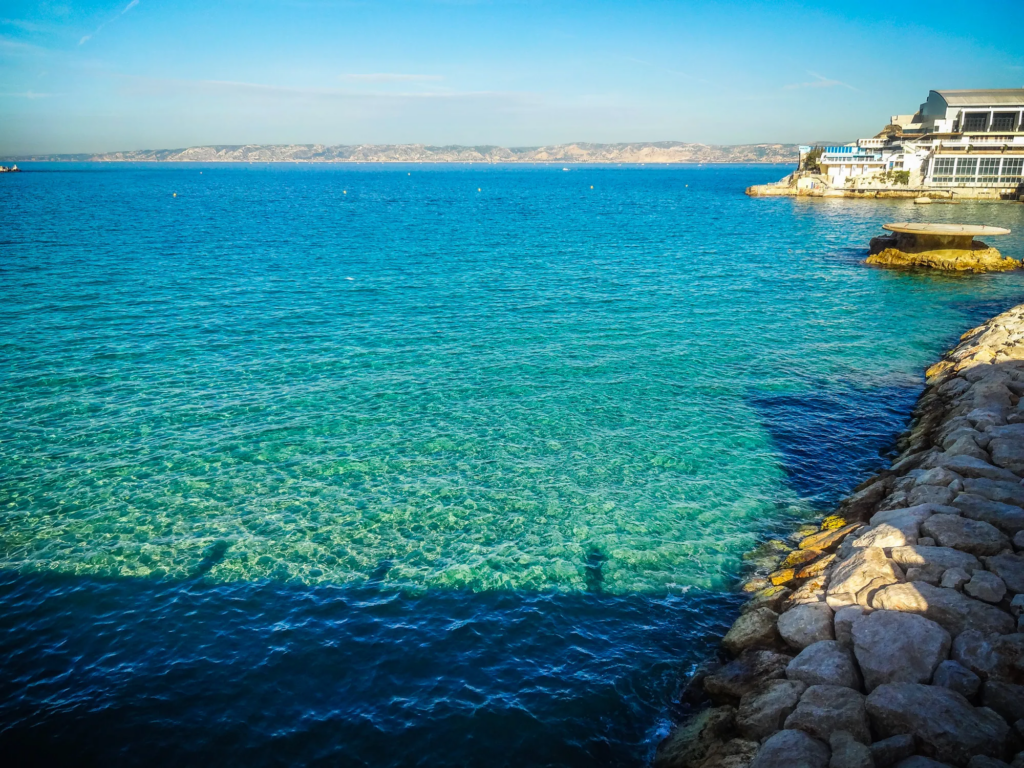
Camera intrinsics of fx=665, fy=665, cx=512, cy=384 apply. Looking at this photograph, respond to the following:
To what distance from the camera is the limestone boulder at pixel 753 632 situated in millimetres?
13656

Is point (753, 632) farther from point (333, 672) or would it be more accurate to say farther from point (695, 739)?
point (333, 672)

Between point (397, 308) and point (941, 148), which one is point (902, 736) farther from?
point (941, 148)

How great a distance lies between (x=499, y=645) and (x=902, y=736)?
7.83m

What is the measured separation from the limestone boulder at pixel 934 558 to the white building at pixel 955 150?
123559 millimetres

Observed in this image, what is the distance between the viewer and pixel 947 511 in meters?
15.4

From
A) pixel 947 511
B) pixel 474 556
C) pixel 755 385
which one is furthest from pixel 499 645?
pixel 755 385

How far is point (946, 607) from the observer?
12.2 m

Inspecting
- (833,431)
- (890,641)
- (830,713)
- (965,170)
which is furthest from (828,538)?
(965,170)

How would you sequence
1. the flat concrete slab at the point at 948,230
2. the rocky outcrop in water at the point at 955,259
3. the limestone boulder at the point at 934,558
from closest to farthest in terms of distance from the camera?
the limestone boulder at the point at 934,558 → the rocky outcrop in water at the point at 955,259 → the flat concrete slab at the point at 948,230

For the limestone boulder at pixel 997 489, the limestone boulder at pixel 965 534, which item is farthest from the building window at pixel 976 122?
the limestone boulder at pixel 965 534

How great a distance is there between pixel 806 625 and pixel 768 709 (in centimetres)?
245

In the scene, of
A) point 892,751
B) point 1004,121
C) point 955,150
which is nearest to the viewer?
point 892,751

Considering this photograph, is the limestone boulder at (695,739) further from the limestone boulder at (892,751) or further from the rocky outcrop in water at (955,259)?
the rocky outcrop in water at (955,259)

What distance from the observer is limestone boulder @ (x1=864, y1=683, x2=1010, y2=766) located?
923 centimetres
